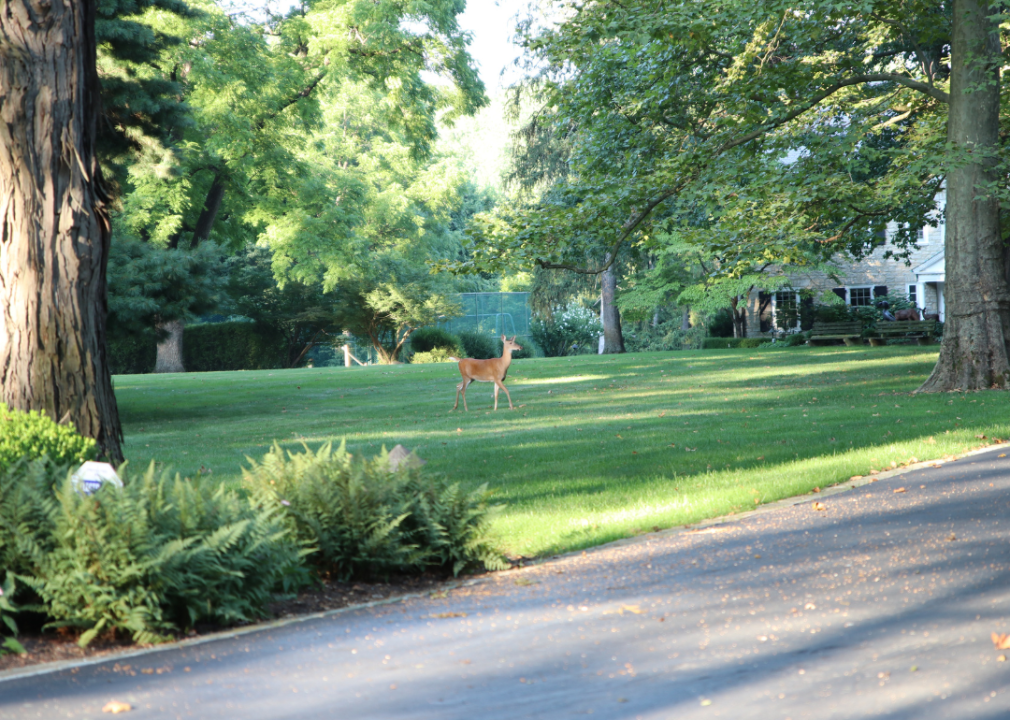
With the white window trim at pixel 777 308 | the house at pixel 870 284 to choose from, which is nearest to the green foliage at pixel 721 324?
the house at pixel 870 284

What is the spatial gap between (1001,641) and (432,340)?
32.8 metres

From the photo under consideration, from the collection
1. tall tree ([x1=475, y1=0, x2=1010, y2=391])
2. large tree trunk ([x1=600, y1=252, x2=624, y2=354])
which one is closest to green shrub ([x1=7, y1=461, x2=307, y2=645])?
tall tree ([x1=475, y1=0, x2=1010, y2=391])

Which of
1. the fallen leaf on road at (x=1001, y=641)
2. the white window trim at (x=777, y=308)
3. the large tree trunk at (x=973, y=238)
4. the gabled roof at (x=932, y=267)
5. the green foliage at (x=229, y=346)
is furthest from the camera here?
the white window trim at (x=777, y=308)

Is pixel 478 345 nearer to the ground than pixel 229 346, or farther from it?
nearer to the ground

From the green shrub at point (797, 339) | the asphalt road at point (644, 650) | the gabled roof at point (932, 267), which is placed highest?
the gabled roof at point (932, 267)

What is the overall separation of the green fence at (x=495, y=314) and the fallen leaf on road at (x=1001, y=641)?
1419 inches

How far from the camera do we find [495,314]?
42.0 metres

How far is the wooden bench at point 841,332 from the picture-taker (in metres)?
33.4

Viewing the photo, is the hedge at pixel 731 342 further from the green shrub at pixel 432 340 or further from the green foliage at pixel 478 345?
the green shrub at pixel 432 340

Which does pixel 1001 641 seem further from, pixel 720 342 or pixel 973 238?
pixel 720 342

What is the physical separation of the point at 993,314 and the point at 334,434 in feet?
36.1

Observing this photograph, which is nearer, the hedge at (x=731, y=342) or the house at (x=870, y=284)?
the hedge at (x=731, y=342)

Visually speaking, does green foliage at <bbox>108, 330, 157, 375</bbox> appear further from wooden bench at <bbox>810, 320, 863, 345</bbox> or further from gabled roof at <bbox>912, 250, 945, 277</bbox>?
gabled roof at <bbox>912, 250, 945, 277</bbox>

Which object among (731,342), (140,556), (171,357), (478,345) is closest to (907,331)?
(731,342)
